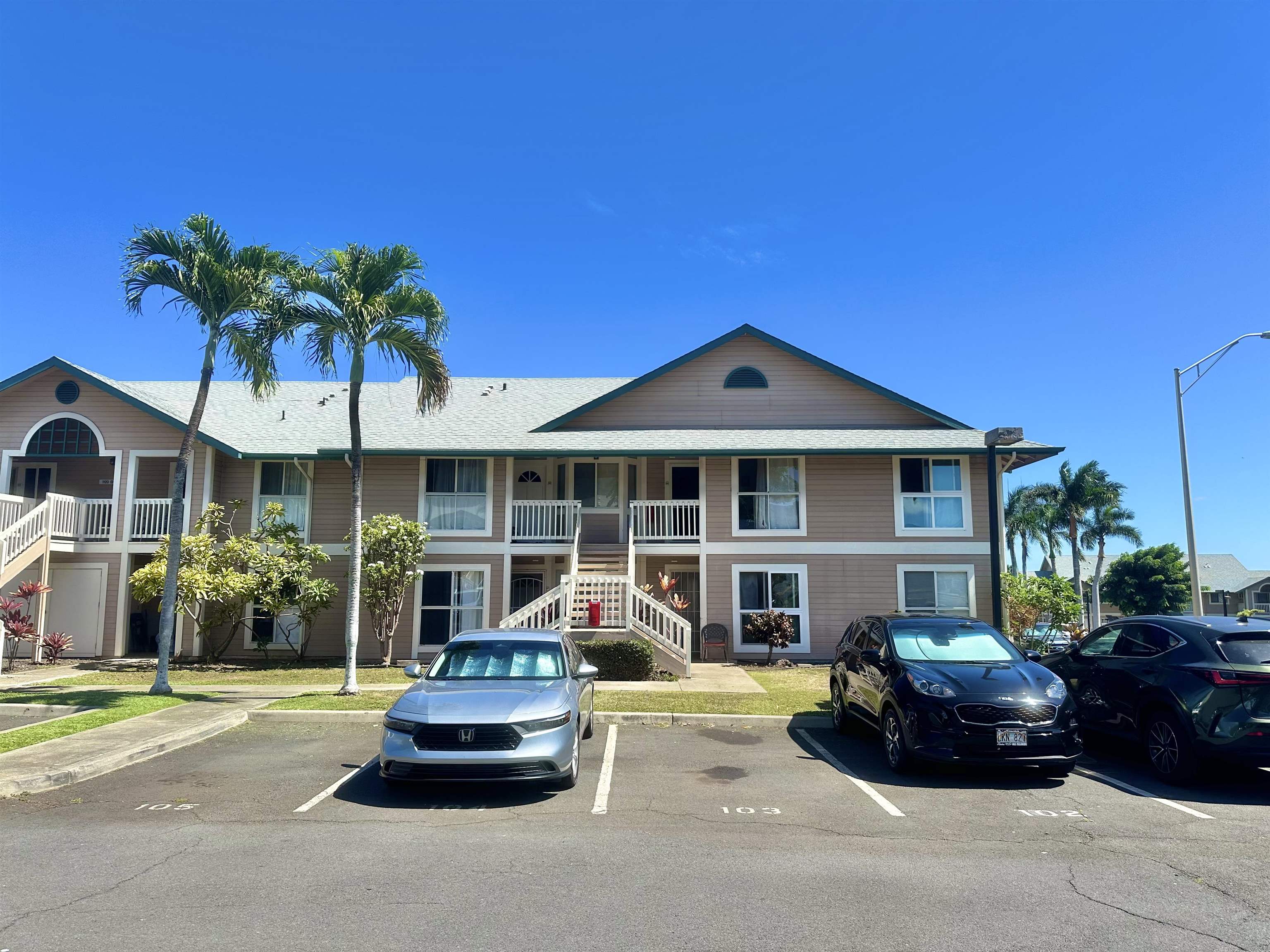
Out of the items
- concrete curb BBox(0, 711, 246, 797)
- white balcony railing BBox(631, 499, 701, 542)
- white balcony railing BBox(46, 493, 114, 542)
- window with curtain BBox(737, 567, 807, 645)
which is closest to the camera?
concrete curb BBox(0, 711, 246, 797)

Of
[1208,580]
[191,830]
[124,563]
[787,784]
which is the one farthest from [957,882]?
[1208,580]

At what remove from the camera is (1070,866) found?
580 cm

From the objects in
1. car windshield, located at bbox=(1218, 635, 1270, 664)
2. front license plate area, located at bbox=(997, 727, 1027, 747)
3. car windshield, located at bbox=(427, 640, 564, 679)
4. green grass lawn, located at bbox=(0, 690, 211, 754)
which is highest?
car windshield, located at bbox=(1218, 635, 1270, 664)

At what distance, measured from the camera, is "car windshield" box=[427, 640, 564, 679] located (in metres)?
9.05

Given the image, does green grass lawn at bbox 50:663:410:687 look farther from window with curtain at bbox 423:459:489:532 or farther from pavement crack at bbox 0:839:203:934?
pavement crack at bbox 0:839:203:934

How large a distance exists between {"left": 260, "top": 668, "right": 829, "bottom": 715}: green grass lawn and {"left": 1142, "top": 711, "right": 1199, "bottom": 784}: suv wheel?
449 centimetres

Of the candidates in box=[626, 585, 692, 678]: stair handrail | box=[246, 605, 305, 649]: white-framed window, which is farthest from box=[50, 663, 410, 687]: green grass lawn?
box=[626, 585, 692, 678]: stair handrail

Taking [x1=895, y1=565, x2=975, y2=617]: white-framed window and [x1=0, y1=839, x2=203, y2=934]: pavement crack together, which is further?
[x1=895, y1=565, x2=975, y2=617]: white-framed window

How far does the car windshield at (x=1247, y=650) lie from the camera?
26.1 ft

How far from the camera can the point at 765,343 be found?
2212 centimetres

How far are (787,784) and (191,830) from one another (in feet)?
17.7

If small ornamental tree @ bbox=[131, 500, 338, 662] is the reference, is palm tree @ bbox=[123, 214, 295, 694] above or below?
above

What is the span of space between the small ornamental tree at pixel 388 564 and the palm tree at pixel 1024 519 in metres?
50.8

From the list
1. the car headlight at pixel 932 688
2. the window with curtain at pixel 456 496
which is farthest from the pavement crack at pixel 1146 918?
the window with curtain at pixel 456 496
